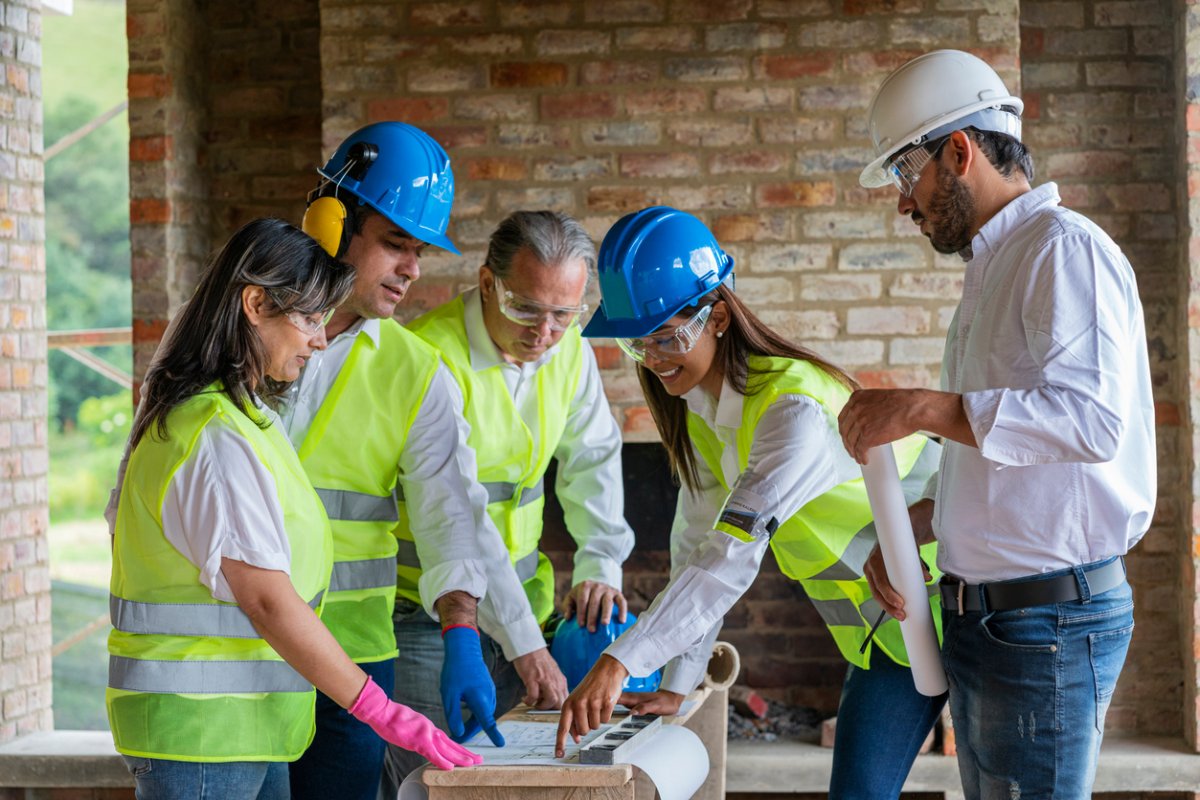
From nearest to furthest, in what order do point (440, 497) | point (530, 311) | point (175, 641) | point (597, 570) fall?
point (175, 641) → point (440, 497) → point (530, 311) → point (597, 570)

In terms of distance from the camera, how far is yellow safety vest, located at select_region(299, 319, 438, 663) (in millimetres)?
2330

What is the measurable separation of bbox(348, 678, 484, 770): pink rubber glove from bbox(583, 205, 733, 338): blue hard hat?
0.77 m

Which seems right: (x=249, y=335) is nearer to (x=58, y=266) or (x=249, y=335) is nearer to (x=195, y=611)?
(x=195, y=611)

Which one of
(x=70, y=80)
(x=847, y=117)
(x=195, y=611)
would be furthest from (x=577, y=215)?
(x=70, y=80)

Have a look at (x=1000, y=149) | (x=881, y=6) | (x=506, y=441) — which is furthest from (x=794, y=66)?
(x=1000, y=149)

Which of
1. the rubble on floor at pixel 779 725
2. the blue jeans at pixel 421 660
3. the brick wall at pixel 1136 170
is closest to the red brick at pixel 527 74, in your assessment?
the brick wall at pixel 1136 170

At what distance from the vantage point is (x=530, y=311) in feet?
8.66

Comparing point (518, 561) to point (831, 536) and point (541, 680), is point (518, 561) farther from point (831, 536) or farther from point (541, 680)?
point (831, 536)

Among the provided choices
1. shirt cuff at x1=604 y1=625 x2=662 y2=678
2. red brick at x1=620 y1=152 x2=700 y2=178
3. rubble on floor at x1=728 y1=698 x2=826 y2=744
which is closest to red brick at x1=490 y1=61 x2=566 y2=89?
red brick at x1=620 y1=152 x2=700 y2=178

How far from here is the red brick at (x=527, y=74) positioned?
379 centimetres

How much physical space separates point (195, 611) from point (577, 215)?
2278 mm

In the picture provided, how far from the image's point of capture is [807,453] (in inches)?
80.9

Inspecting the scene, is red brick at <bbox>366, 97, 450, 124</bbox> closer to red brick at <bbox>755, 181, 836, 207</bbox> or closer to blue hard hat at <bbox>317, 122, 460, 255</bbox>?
red brick at <bbox>755, 181, 836, 207</bbox>

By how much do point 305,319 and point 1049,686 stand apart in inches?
48.7
